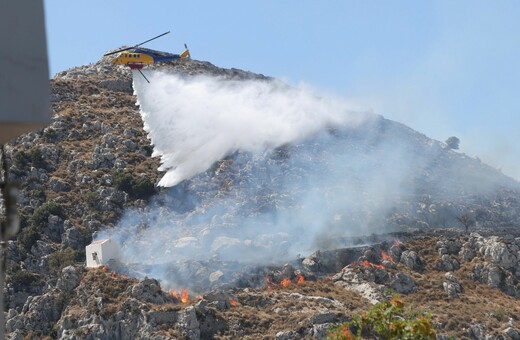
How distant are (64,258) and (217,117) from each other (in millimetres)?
41067

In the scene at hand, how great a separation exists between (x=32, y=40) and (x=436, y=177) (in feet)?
333

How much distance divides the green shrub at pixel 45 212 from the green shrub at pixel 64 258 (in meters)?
5.79

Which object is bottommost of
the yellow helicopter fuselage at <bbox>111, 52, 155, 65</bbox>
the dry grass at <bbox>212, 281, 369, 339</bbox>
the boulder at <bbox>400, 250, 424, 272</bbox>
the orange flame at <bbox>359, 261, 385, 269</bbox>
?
the dry grass at <bbox>212, 281, 369, 339</bbox>

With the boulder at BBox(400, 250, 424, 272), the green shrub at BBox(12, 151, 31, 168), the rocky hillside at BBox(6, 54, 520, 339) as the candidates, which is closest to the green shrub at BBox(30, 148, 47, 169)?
the rocky hillside at BBox(6, 54, 520, 339)

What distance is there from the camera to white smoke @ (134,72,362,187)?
105625 millimetres

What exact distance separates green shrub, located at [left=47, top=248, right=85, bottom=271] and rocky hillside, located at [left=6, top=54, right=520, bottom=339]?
140mm

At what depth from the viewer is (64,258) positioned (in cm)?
7888

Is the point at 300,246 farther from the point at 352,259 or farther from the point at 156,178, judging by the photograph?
the point at 156,178

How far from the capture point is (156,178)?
328ft

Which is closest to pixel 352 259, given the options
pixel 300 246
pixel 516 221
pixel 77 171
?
pixel 300 246

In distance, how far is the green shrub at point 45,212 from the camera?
282 feet

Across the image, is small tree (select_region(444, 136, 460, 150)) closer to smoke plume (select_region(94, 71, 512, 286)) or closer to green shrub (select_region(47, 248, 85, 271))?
smoke plume (select_region(94, 71, 512, 286))

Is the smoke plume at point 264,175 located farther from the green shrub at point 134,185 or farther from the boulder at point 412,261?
the boulder at point 412,261

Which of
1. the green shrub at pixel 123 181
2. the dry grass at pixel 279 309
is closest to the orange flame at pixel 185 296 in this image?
the dry grass at pixel 279 309
